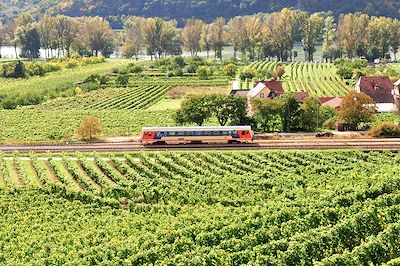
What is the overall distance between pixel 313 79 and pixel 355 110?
153 feet

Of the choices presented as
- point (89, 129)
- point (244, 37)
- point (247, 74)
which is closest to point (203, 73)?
point (247, 74)

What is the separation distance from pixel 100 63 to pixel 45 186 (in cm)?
10226

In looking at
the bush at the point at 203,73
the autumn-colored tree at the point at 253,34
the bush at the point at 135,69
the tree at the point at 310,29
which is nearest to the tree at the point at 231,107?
the bush at the point at 203,73

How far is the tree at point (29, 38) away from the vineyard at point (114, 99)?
61227mm

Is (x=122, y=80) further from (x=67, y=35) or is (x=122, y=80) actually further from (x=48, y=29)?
(x=67, y=35)

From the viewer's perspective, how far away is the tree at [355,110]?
61156mm

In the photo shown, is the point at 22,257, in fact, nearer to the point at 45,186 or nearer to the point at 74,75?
the point at 45,186

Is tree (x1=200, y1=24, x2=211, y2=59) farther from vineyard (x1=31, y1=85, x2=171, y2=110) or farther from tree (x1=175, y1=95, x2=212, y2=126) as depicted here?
tree (x1=175, y1=95, x2=212, y2=126)

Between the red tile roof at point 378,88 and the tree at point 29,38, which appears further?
the tree at point 29,38

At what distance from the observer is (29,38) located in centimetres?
15550

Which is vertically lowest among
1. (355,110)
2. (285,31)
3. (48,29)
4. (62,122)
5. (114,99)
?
(62,122)

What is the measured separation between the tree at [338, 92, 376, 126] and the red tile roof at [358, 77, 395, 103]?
20.5 meters

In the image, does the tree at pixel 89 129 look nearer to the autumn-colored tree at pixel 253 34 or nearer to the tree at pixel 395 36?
the autumn-colored tree at pixel 253 34

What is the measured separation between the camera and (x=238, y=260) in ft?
91.6
